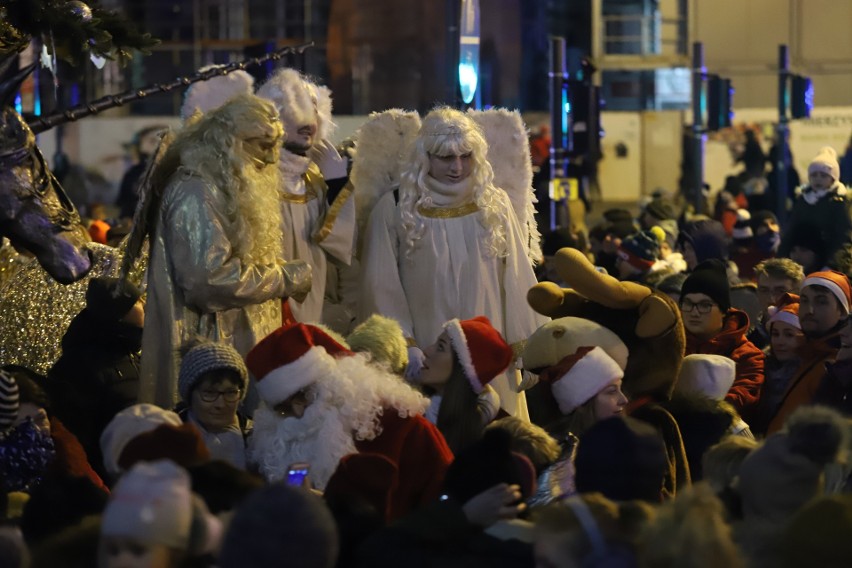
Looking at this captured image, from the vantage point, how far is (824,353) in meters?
8.26

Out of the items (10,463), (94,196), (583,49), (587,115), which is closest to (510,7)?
(583,49)

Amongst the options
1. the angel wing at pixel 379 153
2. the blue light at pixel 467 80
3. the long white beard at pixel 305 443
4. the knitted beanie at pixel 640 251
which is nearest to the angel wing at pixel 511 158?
the angel wing at pixel 379 153

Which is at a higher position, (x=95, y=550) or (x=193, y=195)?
(x=193, y=195)

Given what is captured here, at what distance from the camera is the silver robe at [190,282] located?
7.95 metres

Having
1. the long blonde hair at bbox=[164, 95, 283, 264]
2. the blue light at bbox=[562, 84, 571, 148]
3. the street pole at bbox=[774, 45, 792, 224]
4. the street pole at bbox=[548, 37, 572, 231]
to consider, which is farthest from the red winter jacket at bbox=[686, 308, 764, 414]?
the street pole at bbox=[774, 45, 792, 224]

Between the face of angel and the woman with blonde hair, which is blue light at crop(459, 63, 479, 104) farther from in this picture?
the woman with blonde hair

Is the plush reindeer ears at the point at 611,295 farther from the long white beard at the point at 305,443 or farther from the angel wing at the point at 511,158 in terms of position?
the long white beard at the point at 305,443

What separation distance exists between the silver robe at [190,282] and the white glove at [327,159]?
1.11 metres

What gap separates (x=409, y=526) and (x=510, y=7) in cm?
2863

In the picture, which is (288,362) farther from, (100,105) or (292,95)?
(292,95)

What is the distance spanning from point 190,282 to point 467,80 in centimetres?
442

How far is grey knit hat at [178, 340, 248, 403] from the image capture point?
6.81m

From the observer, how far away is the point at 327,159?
9.22 metres

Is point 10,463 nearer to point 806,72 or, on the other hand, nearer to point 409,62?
point 409,62
